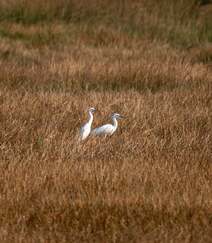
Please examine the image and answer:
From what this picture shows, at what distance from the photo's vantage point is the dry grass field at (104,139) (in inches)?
214

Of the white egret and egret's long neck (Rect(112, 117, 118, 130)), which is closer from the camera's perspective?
the white egret

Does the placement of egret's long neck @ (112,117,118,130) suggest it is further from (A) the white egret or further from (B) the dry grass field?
(B) the dry grass field

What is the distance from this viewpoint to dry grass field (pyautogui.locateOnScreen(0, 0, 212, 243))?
544 centimetres

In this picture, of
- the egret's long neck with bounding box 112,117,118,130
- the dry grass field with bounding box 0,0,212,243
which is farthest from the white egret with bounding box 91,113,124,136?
the dry grass field with bounding box 0,0,212,243

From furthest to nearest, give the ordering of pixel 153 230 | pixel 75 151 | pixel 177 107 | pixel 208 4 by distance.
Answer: pixel 208 4, pixel 177 107, pixel 75 151, pixel 153 230

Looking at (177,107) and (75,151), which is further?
(177,107)

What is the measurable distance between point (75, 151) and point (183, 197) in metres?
1.75

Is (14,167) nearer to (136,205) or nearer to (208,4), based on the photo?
(136,205)

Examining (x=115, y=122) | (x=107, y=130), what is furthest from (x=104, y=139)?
(x=115, y=122)

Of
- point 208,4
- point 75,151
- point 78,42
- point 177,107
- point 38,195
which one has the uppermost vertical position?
point 38,195

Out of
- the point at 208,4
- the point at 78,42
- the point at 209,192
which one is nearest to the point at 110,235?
the point at 209,192

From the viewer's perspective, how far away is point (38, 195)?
232 inches

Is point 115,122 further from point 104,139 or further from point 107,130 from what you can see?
point 104,139

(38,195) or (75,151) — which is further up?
(38,195)
